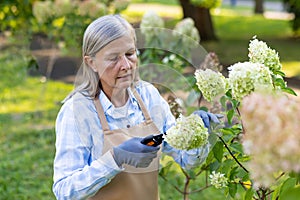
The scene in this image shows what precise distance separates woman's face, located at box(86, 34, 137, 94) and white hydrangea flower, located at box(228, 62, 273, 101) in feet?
1.97

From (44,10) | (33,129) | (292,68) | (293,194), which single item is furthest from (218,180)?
(292,68)

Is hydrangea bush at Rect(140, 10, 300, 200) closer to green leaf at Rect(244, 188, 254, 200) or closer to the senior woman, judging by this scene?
green leaf at Rect(244, 188, 254, 200)

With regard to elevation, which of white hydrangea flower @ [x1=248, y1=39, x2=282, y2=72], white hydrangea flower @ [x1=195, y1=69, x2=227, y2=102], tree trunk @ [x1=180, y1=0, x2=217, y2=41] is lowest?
tree trunk @ [x1=180, y1=0, x2=217, y2=41]

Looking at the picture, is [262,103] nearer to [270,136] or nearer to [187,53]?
[270,136]

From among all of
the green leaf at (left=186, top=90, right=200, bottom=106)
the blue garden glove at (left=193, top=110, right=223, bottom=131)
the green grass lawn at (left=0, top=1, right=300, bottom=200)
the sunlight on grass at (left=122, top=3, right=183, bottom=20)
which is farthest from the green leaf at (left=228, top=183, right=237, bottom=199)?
the sunlight on grass at (left=122, top=3, right=183, bottom=20)

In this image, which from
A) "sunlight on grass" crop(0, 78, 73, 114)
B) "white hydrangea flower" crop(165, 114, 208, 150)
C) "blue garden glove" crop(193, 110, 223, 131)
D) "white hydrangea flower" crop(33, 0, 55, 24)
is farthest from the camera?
"sunlight on grass" crop(0, 78, 73, 114)

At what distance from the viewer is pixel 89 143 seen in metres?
2.33

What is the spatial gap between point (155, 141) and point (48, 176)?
3.07 metres

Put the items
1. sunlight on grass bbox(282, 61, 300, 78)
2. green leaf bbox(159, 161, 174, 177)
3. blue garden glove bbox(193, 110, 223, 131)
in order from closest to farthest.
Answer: blue garden glove bbox(193, 110, 223, 131) < green leaf bbox(159, 161, 174, 177) < sunlight on grass bbox(282, 61, 300, 78)

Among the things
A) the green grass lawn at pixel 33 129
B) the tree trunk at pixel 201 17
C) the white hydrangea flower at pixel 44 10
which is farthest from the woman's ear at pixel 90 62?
the tree trunk at pixel 201 17

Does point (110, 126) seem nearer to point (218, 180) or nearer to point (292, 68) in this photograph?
point (218, 180)

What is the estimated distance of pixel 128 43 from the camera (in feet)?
7.43

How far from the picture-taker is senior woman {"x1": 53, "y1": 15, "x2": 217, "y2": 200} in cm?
219

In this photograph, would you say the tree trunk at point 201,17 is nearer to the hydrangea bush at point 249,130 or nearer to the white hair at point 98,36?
the hydrangea bush at point 249,130
